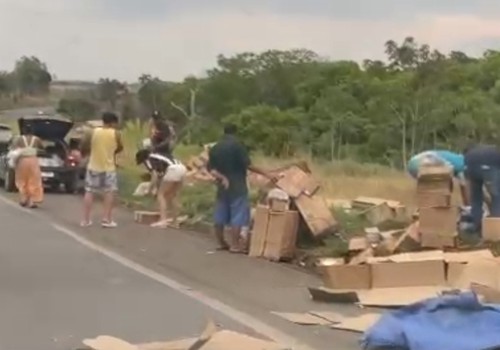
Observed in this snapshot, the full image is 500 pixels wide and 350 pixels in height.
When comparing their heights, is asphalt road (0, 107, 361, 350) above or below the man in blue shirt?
below

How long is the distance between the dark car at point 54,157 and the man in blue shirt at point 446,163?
1614 cm

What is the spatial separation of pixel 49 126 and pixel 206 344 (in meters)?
23.9

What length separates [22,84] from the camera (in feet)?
395

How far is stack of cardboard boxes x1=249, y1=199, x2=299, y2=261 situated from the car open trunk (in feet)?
53.0

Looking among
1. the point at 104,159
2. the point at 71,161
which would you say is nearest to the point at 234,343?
the point at 104,159

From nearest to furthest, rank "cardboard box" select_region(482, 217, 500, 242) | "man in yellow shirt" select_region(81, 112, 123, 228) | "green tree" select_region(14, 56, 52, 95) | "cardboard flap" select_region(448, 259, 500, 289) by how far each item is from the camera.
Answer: "cardboard flap" select_region(448, 259, 500, 289)
"cardboard box" select_region(482, 217, 500, 242)
"man in yellow shirt" select_region(81, 112, 123, 228)
"green tree" select_region(14, 56, 52, 95)

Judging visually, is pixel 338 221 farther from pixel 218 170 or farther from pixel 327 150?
pixel 327 150

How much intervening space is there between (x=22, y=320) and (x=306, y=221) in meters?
6.32

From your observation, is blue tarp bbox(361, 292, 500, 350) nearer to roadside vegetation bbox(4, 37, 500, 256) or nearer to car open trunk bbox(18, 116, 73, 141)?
roadside vegetation bbox(4, 37, 500, 256)

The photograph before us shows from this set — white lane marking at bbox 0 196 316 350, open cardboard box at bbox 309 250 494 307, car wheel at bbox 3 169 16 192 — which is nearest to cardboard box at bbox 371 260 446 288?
open cardboard box at bbox 309 250 494 307

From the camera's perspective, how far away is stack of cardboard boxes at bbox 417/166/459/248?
1567 cm

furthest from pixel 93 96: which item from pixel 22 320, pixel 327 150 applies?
pixel 22 320

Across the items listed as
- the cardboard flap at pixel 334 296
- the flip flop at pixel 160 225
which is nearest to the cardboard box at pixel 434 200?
the cardboard flap at pixel 334 296

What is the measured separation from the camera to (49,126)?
32.9 metres
